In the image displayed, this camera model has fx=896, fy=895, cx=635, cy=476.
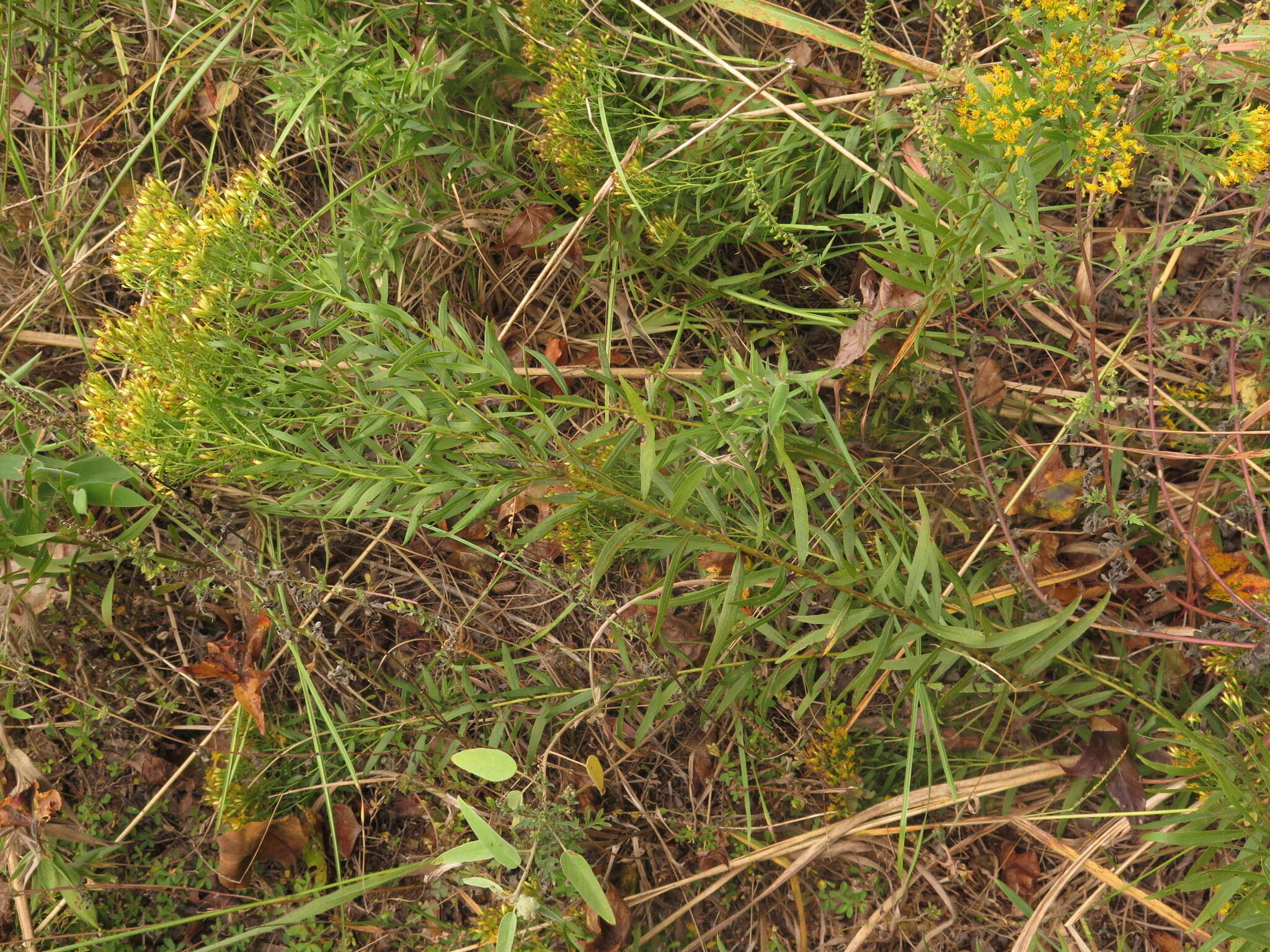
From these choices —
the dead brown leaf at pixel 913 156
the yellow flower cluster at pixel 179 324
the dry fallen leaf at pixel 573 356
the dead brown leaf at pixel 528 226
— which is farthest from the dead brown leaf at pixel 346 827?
the dead brown leaf at pixel 913 156

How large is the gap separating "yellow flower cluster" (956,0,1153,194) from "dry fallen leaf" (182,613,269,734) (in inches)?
94.9

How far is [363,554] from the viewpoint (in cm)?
284

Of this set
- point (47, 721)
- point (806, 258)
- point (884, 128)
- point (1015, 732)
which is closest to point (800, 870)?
point (1015, 732)

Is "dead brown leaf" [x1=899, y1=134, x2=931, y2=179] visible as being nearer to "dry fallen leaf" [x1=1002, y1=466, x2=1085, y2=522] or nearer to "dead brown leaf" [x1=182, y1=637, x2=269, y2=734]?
"dry fallen leaf" [x1=1002, y1=466, x2=1085, y2=522]

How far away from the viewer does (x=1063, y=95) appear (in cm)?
159

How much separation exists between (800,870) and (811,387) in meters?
1.54

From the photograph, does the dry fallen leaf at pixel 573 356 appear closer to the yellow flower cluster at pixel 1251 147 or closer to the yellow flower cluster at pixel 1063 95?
the yellow flower cluster at pixel 1063 95

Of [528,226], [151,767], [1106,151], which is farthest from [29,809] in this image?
[1106,151]

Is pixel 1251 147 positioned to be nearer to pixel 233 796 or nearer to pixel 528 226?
pixel 528 226

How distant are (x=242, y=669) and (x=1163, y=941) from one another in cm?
276

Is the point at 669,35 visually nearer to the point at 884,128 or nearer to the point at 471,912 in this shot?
the point at 884,128

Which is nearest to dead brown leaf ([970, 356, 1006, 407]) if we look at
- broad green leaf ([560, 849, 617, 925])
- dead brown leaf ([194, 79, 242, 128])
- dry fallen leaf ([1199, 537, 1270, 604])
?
dry fallen leaf ([1199, 537, 1270, 604])

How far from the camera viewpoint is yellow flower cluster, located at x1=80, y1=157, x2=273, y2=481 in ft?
5.83

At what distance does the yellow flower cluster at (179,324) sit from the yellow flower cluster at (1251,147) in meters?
1.99
